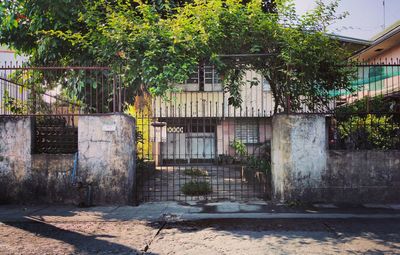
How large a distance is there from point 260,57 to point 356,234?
14.6ft

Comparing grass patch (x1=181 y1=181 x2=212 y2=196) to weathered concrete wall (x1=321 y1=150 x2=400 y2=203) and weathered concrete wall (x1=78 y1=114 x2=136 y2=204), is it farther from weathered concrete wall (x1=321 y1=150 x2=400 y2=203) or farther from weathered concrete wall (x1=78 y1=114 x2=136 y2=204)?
weathered concrete wall (x1=321 y1=150 x2=400 y2=203)

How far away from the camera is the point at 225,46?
28.5 feet

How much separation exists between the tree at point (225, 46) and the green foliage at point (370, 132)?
0.80m

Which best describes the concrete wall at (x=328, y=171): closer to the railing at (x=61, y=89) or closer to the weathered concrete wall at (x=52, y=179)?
the railing at (x=61, y=89)

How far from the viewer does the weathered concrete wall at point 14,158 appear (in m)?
8.53

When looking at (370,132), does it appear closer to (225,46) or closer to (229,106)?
(225,46)

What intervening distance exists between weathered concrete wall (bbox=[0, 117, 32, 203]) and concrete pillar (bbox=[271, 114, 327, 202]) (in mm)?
5702

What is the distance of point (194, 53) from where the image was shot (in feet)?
27.6

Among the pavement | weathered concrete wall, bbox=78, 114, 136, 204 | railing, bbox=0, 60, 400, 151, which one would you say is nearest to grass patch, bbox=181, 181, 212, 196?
the pavement

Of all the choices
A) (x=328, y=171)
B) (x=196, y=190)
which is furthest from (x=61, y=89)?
(x=328, y=171)

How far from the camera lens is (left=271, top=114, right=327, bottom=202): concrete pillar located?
8.37 meters

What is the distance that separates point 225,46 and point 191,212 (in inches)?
149

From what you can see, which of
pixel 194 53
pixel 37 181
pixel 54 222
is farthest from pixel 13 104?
pixel 194 53

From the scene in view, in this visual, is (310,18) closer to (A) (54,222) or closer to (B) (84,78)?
(B) (84,78)
